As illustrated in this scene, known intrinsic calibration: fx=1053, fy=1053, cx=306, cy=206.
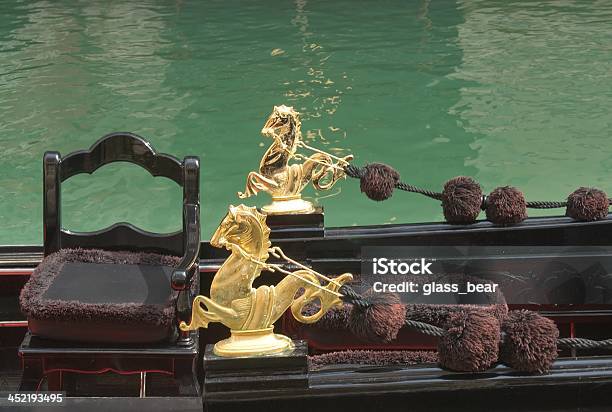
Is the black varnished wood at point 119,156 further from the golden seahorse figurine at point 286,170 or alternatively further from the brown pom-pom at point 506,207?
the brown pom-pom at point 506,207

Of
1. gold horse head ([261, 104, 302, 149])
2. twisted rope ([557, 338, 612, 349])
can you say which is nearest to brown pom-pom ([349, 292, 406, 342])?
twisted rope ([557, 338, 612, 349])

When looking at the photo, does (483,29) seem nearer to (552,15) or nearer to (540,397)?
(552,15)

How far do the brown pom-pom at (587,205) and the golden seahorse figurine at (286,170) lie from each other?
46 centimetres

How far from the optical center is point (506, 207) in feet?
6.82

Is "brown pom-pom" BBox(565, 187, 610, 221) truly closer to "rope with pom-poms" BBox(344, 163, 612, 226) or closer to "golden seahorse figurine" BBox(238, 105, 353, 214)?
"rope with pom-poms" BBox(344, 163, 612, 226)

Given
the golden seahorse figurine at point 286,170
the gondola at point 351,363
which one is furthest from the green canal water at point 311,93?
the gondola at point 351,363

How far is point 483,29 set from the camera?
7.39 meters

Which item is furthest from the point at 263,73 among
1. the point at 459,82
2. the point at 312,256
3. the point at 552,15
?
the point at 312,256

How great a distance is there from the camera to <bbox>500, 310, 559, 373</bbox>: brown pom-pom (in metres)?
1.32

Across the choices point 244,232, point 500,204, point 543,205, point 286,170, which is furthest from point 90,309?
point 543,205

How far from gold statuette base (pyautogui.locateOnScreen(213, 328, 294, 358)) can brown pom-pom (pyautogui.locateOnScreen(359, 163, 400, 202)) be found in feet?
2.80

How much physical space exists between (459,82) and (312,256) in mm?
4017

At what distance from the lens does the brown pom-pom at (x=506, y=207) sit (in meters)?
2.08

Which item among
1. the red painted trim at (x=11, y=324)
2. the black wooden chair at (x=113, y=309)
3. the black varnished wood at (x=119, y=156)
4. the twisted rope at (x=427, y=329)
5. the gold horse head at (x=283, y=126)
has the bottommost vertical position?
the red painted trim at (x=11, y=324)
